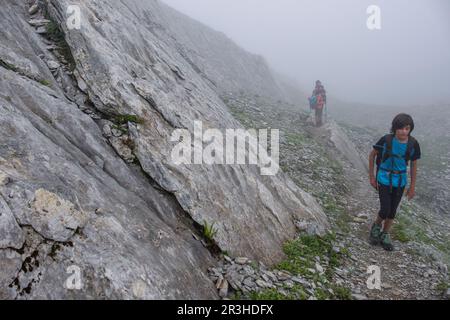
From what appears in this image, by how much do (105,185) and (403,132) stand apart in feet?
23.7

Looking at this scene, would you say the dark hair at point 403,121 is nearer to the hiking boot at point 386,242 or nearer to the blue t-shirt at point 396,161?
the blue t-shirt at point 396,161

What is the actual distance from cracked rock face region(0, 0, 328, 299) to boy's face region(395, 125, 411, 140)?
3.52 metres

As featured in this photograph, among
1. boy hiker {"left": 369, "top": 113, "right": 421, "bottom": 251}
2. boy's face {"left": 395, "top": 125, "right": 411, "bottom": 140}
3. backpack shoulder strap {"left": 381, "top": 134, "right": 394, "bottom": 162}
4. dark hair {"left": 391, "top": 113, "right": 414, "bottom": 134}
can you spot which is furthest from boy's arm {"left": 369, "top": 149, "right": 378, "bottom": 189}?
dark hair {"left": 391, "top": 113, "right": 414, "bottom": 134}

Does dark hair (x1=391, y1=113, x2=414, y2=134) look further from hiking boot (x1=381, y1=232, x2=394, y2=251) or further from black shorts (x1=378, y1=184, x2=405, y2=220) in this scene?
hiking boot (x1=381, y1=232, x2=394, y2=251)

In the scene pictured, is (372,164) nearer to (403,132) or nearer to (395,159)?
(395,159)

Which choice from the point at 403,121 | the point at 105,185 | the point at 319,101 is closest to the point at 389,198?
the point at 403,121

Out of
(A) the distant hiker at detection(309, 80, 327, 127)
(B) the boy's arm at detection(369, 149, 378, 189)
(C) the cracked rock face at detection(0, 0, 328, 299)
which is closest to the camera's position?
(C) the cracked rock face at detection(0, 0, 328, 299)

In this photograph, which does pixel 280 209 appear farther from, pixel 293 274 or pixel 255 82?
pixel 255 82

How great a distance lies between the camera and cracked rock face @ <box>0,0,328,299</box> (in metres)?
5.17

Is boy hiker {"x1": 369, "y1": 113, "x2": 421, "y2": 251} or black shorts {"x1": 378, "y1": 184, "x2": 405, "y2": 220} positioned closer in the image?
boy hiker {"x1": 369, "y1": 113, "x2": 421, "y2": 251}

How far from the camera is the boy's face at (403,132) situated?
8789 mm

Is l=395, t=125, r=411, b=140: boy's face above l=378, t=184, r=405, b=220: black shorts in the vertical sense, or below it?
above

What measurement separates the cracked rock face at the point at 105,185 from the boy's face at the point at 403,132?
139 inches

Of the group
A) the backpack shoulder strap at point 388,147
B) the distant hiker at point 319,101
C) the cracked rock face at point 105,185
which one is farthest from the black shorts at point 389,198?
the distant hiker at point 319,101
